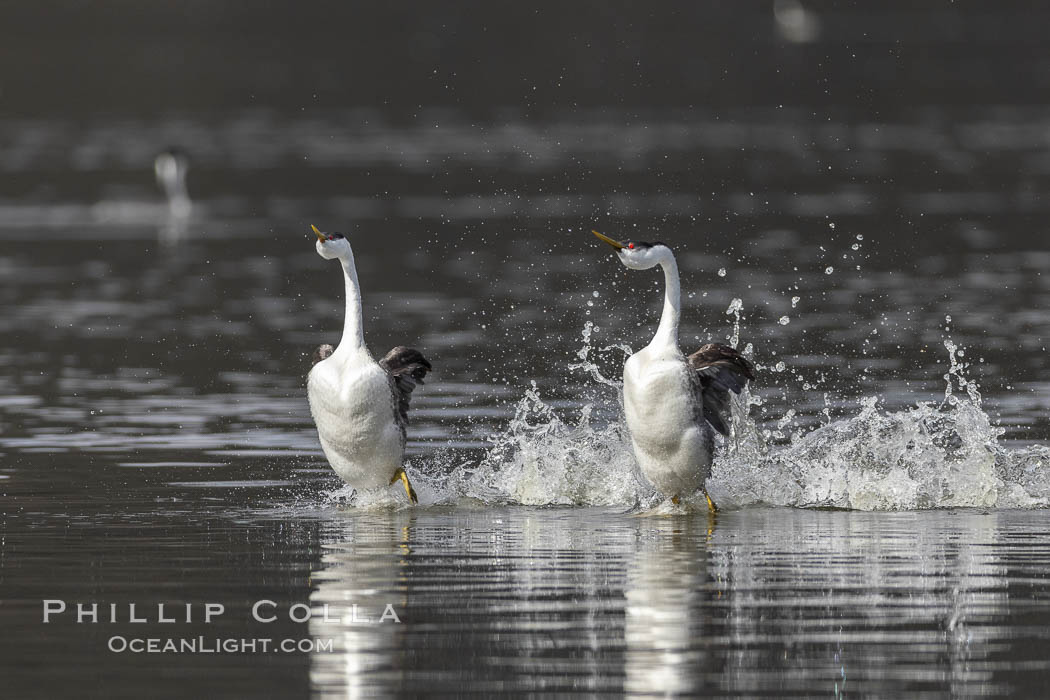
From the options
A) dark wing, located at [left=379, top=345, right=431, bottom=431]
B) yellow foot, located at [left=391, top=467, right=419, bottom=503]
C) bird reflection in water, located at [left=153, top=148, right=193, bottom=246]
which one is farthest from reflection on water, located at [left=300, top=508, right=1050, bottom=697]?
bird reflection in water, located at [left=153, top=148, right=193, bottom=246]

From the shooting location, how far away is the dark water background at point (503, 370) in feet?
36.5

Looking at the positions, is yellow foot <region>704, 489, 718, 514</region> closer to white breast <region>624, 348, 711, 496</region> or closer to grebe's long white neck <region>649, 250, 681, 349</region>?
white breast <region>624, 348, 711, 496</region>

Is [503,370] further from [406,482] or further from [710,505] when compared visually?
[710,505]

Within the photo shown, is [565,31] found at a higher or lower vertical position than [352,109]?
higher

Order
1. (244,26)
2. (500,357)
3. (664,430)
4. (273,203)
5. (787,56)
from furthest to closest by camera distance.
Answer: (244,26) → (787,56) → (273,203) → (500,357) → (664,430)

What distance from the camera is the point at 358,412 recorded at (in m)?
15.8

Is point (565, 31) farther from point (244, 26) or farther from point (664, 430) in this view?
point (664, 430)

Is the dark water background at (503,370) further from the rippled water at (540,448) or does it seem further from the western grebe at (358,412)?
the western grebe at (358,412)

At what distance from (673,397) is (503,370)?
24.9ft

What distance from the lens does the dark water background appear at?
11.1 meters

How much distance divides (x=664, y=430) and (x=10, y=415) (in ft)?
26.8

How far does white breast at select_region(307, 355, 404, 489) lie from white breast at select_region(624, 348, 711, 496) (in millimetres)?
1894

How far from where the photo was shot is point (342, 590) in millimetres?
12578

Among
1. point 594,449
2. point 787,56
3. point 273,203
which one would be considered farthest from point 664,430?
point 787,56
